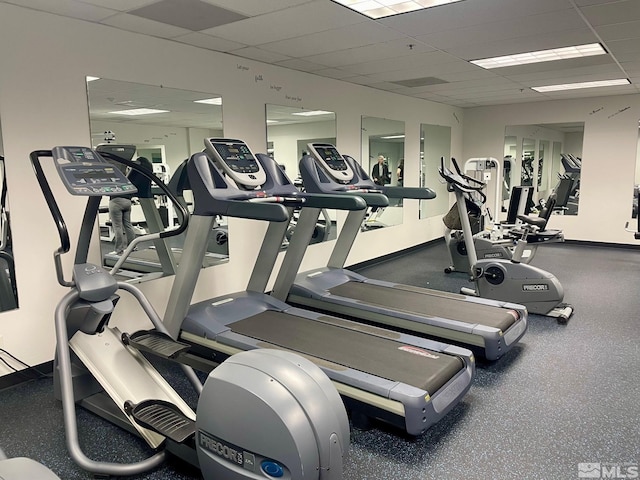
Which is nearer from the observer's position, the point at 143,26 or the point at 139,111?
the point at 143,26

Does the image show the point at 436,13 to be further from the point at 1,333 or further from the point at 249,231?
the point at 1,333

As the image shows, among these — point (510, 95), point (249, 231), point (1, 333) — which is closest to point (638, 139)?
point (510, 95)

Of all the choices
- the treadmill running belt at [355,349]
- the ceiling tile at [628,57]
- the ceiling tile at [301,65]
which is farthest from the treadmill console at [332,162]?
the ceiling tile at [628,57]

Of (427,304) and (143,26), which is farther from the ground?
(143,26)

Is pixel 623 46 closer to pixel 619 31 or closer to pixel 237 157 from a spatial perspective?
pixel 619 31

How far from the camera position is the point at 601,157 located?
7.77 m

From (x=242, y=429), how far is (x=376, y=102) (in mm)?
5670

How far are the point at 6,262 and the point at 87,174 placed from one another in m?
1.20

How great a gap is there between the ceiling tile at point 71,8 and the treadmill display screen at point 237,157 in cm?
114

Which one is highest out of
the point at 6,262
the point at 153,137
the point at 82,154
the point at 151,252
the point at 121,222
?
the point at 153,137

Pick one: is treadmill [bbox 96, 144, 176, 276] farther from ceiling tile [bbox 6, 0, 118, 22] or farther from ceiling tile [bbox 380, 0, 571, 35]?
ceiling tile [bbox 380, 0, 571, 35]

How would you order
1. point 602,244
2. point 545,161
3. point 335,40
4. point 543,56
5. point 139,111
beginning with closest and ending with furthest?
point 139,111, point 335,40, point 543,56, point 602,244, point 545,161

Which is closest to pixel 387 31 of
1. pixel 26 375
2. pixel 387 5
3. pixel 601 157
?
pixel 387 5

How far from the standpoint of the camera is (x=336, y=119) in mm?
5879
